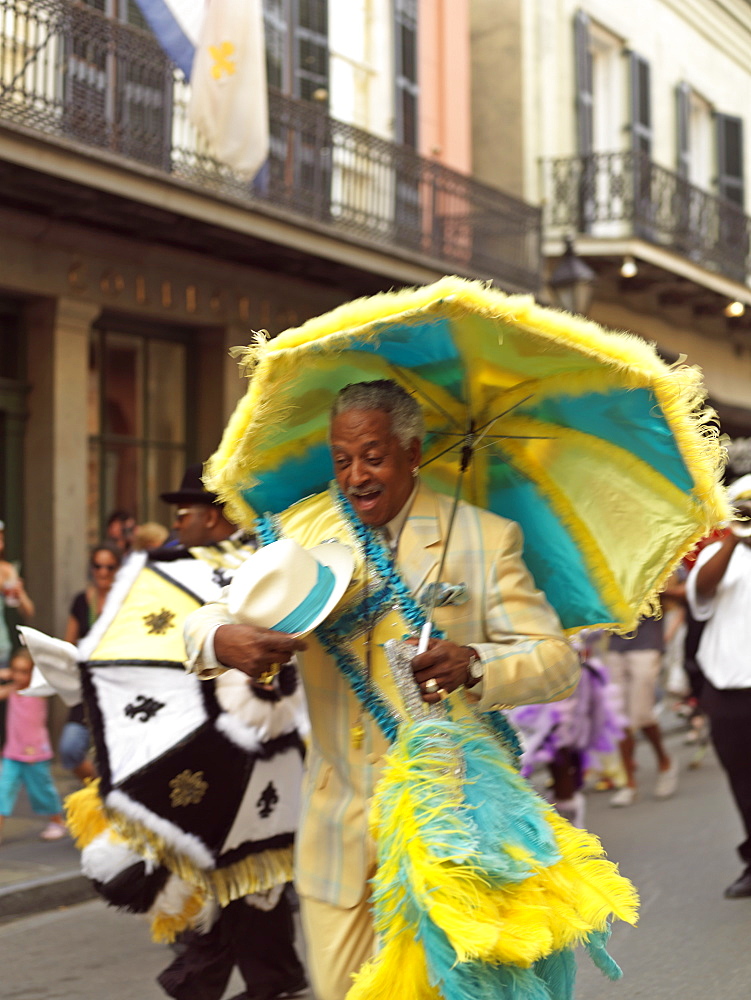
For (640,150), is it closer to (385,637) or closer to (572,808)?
(572,808)

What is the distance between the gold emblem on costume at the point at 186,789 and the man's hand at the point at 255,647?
72.6 inches

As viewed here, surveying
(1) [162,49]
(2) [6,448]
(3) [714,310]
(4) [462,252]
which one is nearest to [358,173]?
(4) [462,252]

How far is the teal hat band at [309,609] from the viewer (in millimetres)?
2801

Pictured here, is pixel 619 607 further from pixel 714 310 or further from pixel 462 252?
pixel 714 310

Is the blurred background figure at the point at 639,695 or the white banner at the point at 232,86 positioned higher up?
the white banner at the point at 232,86

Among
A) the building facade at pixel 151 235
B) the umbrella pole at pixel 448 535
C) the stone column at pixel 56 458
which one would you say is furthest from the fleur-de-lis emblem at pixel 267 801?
the stone column at pixel 56 458

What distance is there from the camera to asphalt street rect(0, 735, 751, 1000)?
5184mm

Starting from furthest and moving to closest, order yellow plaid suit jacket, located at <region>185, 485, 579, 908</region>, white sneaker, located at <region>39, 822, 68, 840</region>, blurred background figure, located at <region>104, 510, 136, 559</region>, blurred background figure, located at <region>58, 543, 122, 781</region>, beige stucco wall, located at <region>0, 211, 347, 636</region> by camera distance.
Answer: beige stucco wall, located at <region>0, 211, 347, 636</region>, blurred background figure, located at <region>104, 510, 136, 559</region>, blurred background figure, located at <region>58, 543, 122, 781</region>, white sneaker, located at <region>39, 822, 68, 840</region>, yellow plaid suit jacket, located at <region>185, 485, 579, 908</region>

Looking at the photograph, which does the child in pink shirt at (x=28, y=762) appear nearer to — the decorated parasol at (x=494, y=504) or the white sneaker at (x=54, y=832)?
the white sneaker at (x=54, y=832)

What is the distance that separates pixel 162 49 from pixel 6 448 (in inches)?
140

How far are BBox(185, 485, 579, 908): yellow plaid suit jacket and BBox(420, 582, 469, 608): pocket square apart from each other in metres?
0.03

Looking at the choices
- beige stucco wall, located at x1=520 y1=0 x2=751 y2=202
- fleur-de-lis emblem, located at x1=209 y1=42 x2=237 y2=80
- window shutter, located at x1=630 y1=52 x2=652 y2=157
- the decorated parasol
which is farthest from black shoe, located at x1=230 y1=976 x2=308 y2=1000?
window shutter, located at x1=630 y1=52 x2=652 y2=157

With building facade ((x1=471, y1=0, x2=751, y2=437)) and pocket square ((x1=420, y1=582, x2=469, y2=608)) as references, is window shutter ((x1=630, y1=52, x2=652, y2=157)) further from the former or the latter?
pocket square ((x1=420, y1=582, x2=469, y2=608))

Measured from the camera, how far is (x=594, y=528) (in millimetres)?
3340
